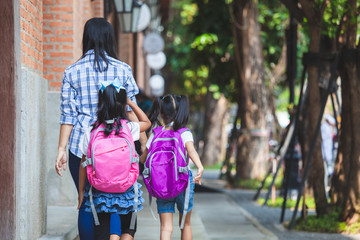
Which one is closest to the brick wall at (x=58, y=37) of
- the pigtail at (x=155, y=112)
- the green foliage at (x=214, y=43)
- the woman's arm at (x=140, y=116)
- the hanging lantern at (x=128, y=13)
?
the pigtail at (x=155, y=112)

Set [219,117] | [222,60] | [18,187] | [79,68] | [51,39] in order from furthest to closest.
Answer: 1. [219,117]
2. [222,60]
3. [51,39]
4. [18,187]
5. [79,68]

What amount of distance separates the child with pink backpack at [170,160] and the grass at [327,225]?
3447 millimetres

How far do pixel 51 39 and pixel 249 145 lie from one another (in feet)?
31.9

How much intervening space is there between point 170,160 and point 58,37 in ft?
11.6

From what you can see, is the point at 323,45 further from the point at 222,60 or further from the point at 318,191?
the point at 222,60

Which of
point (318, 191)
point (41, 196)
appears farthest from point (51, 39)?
point (318, 191)

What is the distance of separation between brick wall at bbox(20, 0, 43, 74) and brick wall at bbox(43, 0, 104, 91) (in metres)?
2.02

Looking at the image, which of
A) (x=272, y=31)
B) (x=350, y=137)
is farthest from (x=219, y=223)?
(x=272, y=31)

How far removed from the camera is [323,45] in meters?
11.2

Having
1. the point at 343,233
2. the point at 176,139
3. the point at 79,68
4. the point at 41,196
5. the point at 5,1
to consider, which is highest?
the point at 5,1

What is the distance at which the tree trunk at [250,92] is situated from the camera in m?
16.8

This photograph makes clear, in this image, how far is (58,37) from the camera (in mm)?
8227

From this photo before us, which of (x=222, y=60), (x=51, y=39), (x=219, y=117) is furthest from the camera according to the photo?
(x=219, y=117)

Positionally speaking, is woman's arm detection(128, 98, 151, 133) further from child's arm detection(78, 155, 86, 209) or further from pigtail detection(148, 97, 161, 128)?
pigtail detection(148, 97, 161, 128)
